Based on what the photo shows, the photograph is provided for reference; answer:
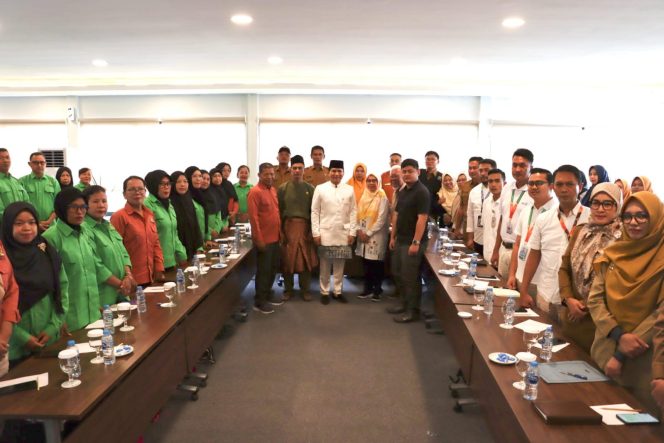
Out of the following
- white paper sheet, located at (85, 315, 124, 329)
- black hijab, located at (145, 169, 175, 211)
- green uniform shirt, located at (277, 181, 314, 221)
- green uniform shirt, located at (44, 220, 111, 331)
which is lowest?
white paper sheet, located at (85, 315, 124, 329)

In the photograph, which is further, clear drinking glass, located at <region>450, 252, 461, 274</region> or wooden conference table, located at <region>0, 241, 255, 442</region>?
clear drinking glass, located at <region>450, 252, 461, 274</region>

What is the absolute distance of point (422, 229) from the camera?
4207mm

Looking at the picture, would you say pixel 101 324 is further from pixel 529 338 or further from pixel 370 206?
pixel 370 206

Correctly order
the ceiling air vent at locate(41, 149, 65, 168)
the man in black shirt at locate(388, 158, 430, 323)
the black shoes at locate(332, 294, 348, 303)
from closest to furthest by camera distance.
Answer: the man in black shirt at locate(388, 158, 430, 323)
the black shoes at locate(332, 294, 348, 303)
the ceiling air vent at locate(41, 149, 65, 168)

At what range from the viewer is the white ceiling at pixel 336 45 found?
396 centimetres

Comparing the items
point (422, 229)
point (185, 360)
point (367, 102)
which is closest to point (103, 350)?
point (185, 360)

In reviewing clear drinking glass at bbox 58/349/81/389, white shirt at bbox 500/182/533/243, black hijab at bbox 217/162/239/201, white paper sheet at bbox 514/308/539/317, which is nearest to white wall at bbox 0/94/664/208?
black hijab at bbox 217/162/239/201

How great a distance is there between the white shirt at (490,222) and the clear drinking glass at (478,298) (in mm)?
1211

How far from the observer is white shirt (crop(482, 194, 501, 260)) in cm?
407

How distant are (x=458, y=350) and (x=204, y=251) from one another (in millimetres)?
2744

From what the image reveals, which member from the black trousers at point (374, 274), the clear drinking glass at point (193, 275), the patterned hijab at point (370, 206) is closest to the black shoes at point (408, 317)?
the black trousers at point (374, 274)

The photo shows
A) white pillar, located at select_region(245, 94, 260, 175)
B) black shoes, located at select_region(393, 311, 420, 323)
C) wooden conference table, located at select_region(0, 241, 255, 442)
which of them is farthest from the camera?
white pillar, located at select_region(245, 94, 260, 175)

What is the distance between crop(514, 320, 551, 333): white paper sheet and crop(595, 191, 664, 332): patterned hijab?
1.51ft

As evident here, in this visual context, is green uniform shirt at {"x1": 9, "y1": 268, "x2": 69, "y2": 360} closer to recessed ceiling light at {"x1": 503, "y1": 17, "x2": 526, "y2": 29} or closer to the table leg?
the table leg
